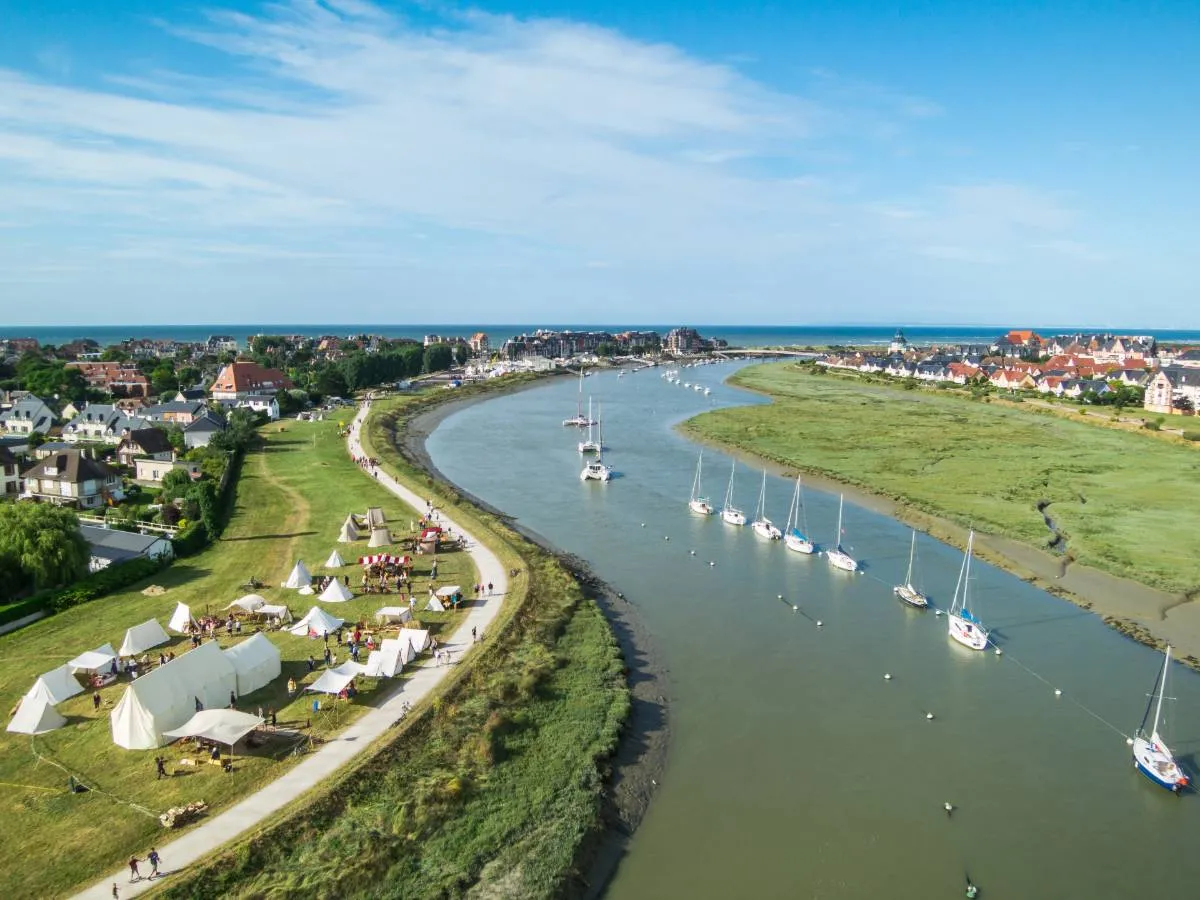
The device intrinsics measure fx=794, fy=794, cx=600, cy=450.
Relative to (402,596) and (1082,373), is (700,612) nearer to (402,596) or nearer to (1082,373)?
(402,596)

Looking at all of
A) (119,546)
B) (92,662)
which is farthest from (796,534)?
(119,546)

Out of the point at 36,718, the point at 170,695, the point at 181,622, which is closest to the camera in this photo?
the point at 36,718

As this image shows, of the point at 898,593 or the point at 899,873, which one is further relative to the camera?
the point at 898,593

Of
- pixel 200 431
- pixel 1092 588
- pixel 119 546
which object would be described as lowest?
pixel 1092 588

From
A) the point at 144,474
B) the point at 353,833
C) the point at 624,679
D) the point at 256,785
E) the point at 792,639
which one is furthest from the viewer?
the point at 144,474

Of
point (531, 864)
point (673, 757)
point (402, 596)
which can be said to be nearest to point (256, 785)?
point (531, 864)

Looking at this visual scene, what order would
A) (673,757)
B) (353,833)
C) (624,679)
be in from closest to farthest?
(353,833)
(673,757)
(624,679)

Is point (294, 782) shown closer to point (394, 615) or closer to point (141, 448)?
point (394, 615)
